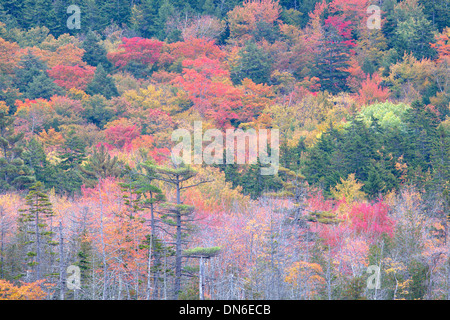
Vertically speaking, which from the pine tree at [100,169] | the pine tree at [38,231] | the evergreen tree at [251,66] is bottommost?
the pine tree at [38,231]

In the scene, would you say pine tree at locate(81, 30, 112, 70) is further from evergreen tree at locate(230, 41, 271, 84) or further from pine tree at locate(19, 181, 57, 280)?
pine tree at locate(19, 181, 57, 280)

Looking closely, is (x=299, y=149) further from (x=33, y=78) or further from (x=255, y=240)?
(x=33, y=78)

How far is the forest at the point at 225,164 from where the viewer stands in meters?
22.1

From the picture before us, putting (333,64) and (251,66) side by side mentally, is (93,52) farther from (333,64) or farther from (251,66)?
→ (333,64)

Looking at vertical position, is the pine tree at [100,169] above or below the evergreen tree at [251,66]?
below

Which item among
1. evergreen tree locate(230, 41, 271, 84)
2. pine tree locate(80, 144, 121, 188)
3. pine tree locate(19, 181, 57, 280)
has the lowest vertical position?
pine tree locate(19, 181, 57, 280)

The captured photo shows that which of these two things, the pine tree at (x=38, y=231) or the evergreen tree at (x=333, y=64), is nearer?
the pine tree at (x=38, y=231)

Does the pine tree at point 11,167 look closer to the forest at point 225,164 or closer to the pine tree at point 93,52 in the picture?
the forest at point 225,164

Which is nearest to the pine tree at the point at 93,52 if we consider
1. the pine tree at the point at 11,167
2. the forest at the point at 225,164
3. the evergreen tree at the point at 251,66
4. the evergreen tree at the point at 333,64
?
the forest at the point at 225,164

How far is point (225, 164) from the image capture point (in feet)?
124

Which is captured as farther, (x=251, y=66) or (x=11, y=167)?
(x=251, y=66)

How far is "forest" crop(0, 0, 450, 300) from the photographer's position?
72.4 ft

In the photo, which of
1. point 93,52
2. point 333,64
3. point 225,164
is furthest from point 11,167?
point 333,64

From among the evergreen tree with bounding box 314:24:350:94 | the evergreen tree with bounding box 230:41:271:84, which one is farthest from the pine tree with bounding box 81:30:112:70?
the evergreen tree with bounding box 314:24:350:94
